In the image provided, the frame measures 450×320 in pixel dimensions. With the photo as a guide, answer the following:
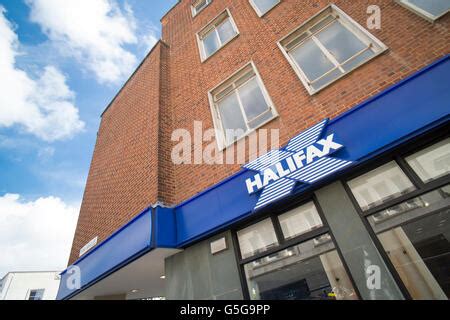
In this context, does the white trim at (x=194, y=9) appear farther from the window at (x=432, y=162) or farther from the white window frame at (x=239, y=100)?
the window at (x=432, y=162)

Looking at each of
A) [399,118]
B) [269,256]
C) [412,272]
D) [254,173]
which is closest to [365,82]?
[399,118]

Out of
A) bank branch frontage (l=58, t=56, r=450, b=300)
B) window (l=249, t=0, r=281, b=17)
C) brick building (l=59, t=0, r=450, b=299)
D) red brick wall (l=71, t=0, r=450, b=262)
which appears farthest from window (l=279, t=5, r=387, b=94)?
window (l=249, t=0, r=281, b=17)

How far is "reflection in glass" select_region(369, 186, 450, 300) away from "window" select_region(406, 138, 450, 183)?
233mm

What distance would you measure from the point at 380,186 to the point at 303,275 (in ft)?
6.36

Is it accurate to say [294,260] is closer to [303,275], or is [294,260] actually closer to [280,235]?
[303,275]

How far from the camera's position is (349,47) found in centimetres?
534

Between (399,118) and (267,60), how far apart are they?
384 centimetres

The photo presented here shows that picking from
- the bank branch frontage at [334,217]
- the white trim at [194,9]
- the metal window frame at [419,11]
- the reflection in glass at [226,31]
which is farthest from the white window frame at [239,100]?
the white trim at [194,9]

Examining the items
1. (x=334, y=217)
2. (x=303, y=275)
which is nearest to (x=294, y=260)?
(x=303, y=275)

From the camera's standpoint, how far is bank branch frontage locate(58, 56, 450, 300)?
3.34 metres

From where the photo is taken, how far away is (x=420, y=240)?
11.0ft

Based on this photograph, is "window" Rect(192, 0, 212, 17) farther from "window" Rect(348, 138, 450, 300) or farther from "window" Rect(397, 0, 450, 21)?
"window" Rect(348, 138, 450, 300)

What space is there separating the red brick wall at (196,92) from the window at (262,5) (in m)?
0.19

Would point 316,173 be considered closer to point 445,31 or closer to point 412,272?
point 412,272
